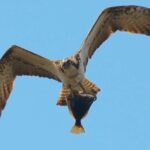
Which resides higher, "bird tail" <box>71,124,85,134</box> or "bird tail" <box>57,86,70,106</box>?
"bird tail" <box>57,86,70,106</box>

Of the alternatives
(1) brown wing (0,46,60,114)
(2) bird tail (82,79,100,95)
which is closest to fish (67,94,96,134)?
(2) bird tail (82,79,100,95)

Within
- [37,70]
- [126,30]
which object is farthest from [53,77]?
[126,30]

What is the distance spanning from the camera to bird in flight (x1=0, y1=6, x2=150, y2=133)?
84.9 feet

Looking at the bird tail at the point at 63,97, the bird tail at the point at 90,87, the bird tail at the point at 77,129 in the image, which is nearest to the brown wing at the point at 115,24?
the bird tail at the point at 90,87

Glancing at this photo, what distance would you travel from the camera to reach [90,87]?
2547 centimetres

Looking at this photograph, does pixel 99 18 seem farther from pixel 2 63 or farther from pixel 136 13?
pixel 2 63

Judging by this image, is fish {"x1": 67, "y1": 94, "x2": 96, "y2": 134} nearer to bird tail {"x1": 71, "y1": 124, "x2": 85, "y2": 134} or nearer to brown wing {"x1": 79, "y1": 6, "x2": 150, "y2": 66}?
bird tail {"x1": 71, "y1": 124, "x2": 85, "y2": 134}

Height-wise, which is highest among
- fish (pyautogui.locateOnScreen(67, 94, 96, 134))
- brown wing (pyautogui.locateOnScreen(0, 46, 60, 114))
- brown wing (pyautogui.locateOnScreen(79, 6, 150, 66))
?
brown wing (pyautogui.locateOnScreen(79, 6, 150, 66))

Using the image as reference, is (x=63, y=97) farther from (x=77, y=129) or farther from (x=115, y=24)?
(x=115, y=24)

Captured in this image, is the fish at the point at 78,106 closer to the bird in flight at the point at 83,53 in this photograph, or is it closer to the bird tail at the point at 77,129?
the bird tail at the point at 77,129

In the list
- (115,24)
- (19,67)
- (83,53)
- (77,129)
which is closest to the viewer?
(77,129)

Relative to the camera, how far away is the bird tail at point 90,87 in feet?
83.4

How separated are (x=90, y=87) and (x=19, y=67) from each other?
211 centimetres

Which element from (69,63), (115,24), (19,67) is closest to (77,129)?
(69,63)
